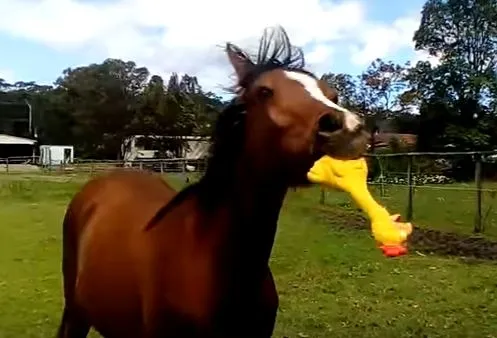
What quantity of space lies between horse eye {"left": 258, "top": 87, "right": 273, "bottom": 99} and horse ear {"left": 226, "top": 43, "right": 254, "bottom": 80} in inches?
7.2

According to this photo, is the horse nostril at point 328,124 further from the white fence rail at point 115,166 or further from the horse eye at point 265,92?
the white fence rail at point 115,166

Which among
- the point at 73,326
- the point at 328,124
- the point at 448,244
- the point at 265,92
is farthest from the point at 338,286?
the point at 328,124

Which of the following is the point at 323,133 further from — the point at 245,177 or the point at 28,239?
the point at 28,239

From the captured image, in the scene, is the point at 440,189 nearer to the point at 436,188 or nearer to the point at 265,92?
the point at 436,188

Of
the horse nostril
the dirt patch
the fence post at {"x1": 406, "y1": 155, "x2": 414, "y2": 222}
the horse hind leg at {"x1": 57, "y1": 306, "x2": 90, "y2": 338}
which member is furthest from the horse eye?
the fence post at {"x1": 406, "y1": 155, "x2": 414, "y2": 222}

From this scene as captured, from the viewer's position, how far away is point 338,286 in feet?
23.9

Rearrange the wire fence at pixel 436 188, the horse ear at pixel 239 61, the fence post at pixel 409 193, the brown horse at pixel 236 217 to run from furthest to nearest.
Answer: the fence post at pixel 409 193 < the wire fence at pixel 436 188 < the horse ear at pixel 239 61 < the brown horse at pixel 236 217

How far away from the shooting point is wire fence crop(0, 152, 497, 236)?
1154 centimetres

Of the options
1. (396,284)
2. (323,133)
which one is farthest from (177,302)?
(396,284)

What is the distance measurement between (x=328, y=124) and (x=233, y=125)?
53 centimetres

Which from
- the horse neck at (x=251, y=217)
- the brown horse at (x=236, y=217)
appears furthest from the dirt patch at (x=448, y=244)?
the horse neck at (x=251, y=217)

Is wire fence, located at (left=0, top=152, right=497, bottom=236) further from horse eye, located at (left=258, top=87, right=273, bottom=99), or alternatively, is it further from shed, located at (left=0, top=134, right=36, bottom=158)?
shed, located at (left=0, top=134, right=36, bottom=158)

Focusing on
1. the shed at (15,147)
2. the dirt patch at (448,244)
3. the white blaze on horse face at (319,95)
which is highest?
the shed at (15,147)

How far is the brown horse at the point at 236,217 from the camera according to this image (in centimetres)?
245
